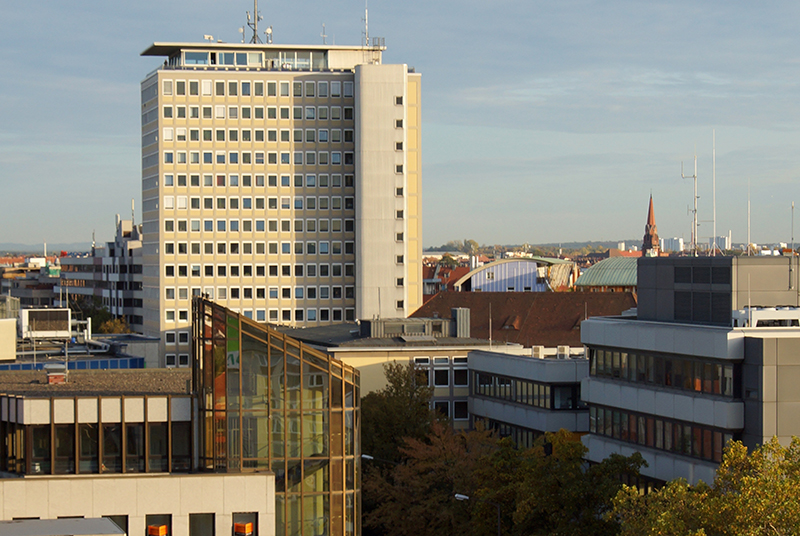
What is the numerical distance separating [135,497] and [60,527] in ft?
16.3

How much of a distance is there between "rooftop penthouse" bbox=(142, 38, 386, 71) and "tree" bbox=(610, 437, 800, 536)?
11919 centimetres

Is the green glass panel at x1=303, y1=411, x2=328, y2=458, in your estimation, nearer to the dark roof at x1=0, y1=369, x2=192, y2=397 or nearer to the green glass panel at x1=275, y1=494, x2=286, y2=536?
the green glass panel at x1=275, y1=494, x2=286, y2=536

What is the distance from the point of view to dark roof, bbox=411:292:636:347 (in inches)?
4496

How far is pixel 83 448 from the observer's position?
1599 inches

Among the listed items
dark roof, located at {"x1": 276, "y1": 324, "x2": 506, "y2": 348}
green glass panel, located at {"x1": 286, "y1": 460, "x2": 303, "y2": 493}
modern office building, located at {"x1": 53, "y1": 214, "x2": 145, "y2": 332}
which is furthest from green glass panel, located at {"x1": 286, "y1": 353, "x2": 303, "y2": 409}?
modern office building, located at {"x1": 53, "y1": 214, "x2": 145, "y2": 332}

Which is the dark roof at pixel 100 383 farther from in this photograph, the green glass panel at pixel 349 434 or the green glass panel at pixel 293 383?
the green glass panel at pixel 349 434

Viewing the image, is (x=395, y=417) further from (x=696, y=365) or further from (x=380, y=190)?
(x=380, y=190)

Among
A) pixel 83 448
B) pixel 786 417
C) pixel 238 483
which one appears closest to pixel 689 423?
pixel 786 417

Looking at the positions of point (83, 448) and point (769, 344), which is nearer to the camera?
point (83, 448)

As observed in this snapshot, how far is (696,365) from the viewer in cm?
5566

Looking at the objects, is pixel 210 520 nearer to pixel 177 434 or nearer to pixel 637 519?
pixel 177 434

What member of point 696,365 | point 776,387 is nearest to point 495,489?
point 696,365

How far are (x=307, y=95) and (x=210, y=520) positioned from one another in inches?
4551

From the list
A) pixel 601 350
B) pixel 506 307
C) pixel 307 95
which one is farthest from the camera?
pixel 307 95
